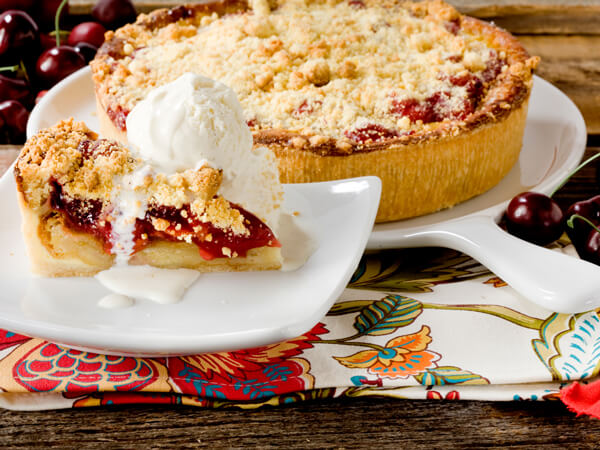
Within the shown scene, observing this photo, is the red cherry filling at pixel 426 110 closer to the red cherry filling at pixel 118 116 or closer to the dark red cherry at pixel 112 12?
the red cherry filling at pixel 118 116

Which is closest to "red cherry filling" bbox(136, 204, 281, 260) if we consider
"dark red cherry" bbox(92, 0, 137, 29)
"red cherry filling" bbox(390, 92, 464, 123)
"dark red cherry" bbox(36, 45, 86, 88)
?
"red cherry filling" bbox(390, 92, 464, 123)

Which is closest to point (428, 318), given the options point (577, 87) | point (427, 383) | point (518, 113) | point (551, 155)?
point (427, 383)

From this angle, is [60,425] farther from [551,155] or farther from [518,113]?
[551,155]

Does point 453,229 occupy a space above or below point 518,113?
below

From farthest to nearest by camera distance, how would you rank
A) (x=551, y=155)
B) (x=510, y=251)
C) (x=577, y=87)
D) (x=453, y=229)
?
(x=577, y=87), (x=551, y=155), (x=453, y=229), (x=510, y=251)

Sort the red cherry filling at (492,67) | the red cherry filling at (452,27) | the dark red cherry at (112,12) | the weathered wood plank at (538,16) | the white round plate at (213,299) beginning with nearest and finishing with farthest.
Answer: the white round plate at (213,299)
the red cherry filling at (492,67)
the red cherry filling at (452,27)
the dark red cherry at (112,12)
the weathered wood plank at (538,16)

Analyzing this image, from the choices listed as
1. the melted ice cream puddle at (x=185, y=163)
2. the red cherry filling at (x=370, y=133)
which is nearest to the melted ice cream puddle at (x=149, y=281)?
the melted ice cream puddle at (x=185, y=163)

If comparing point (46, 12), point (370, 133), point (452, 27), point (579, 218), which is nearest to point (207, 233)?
point (370, 133)
